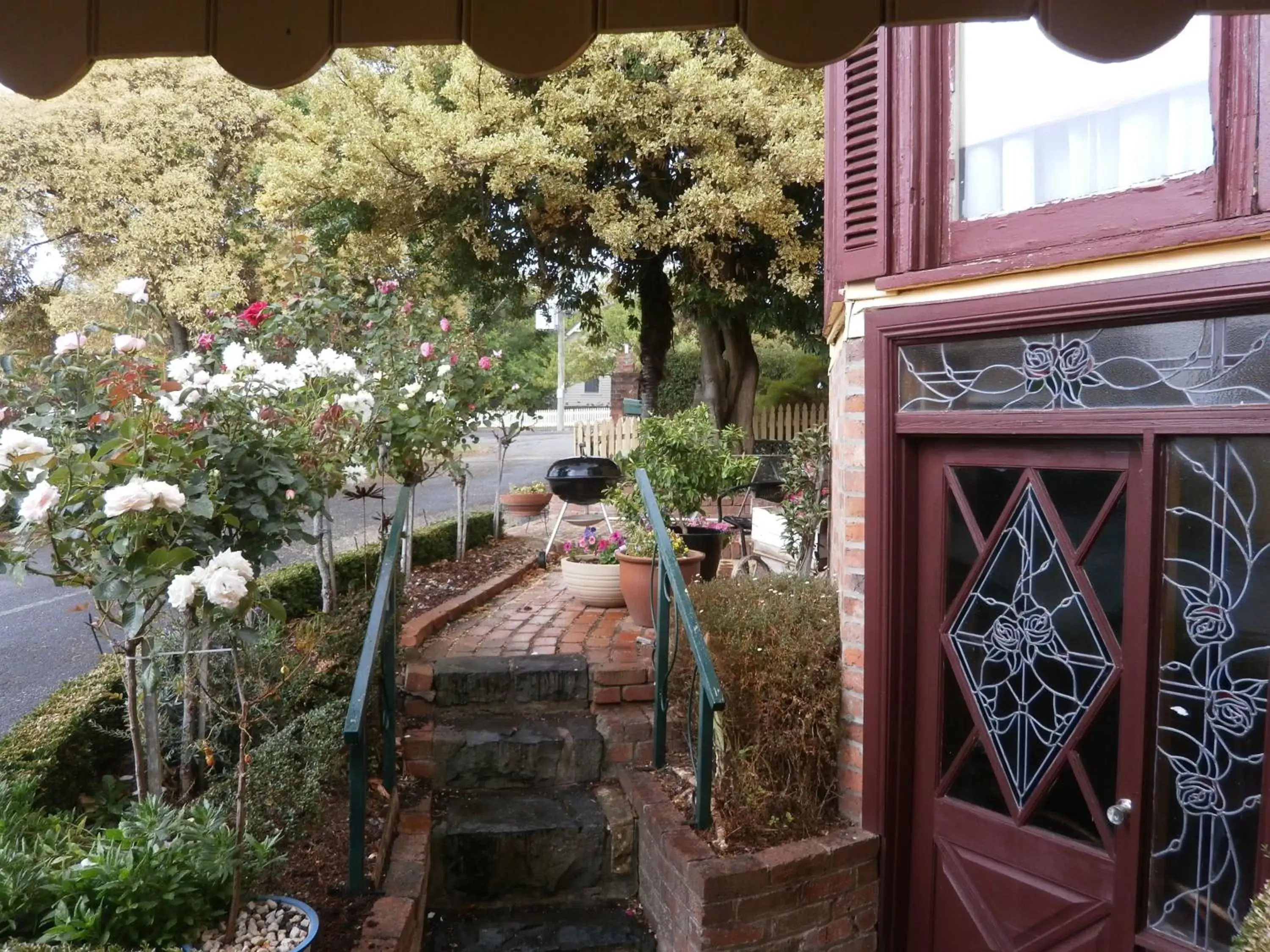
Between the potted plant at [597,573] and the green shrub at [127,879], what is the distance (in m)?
3.22

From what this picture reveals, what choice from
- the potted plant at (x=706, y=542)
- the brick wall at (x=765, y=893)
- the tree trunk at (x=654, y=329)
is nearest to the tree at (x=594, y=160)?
the tree trunk at (x=654, y=329)

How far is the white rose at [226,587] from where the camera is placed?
8.07 ft

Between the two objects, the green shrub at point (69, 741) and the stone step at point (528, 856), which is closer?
the green shrub at point (69, 741)

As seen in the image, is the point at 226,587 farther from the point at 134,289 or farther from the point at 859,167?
the point at 859,167

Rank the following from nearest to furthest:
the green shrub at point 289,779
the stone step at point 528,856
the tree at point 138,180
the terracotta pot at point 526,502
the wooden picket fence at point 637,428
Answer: the green shrub at point 289,779
the stone step at point 528,856
the terracotta pot at point 526,502
the wooden picket fence at point 637,428
the tree at point 138,180

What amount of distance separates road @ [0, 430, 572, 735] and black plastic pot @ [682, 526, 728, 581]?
2.11m

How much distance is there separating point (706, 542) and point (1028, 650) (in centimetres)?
287

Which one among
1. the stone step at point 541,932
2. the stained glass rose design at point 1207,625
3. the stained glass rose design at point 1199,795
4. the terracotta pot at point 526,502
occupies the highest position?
the stained glass rose design at point 1207,625

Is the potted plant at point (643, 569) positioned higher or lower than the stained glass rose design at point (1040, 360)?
lower

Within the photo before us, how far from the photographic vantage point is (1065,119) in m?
2.86

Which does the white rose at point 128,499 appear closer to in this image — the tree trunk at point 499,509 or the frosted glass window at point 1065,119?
the frosted glass window at point 1065,119

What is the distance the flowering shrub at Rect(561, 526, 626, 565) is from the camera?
232 inches

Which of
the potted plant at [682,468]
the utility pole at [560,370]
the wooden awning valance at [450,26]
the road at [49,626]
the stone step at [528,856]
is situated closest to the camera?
the wooden awning valance at [450,26]

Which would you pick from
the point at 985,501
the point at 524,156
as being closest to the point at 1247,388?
the point at 985,501
